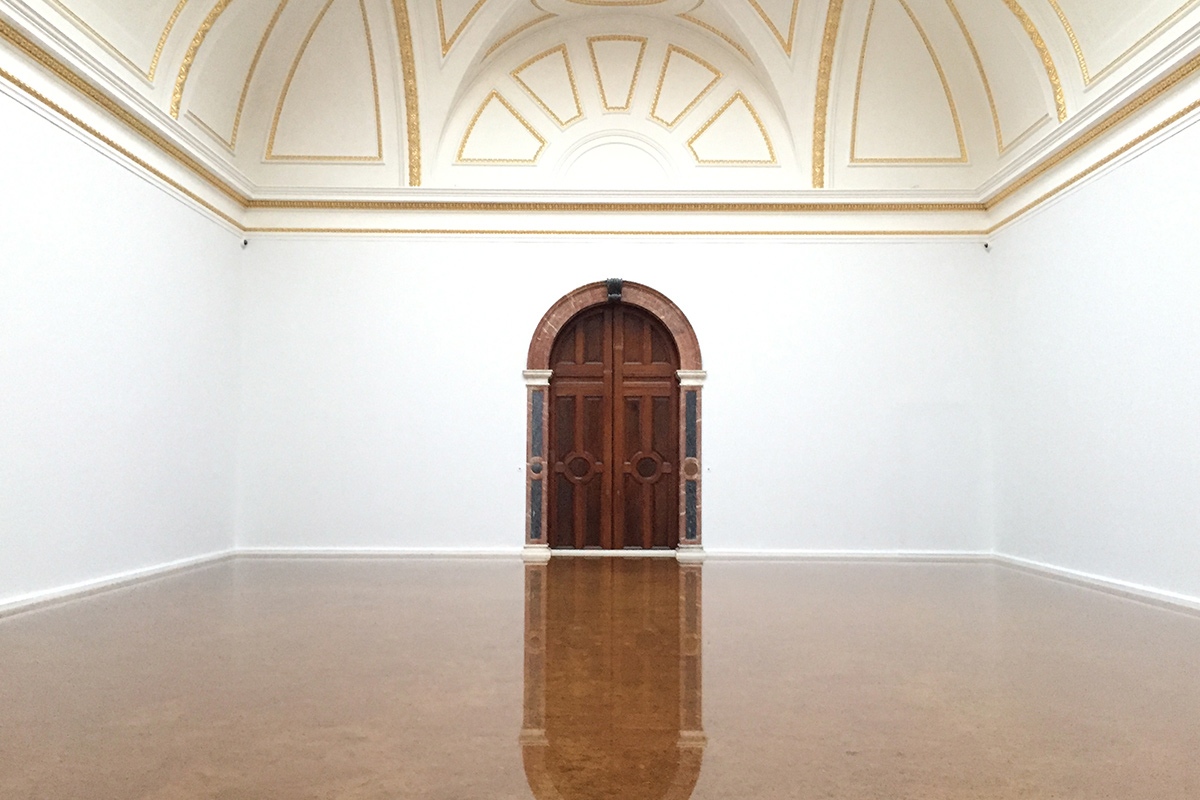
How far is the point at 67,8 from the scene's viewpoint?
651cm

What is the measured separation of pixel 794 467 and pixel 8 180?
25.6 ft

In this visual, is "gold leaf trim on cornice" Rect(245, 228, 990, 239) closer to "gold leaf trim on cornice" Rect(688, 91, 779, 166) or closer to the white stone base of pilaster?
"gold leaf trim on cornice" Rect(688, 91, 779, 166)

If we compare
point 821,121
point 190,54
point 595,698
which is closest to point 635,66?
point 821,121

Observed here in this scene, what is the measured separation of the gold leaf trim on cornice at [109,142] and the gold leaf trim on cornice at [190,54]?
0.61 meters

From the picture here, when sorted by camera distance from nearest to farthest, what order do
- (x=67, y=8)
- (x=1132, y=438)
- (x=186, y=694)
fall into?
(x=186, y=694), (x=67, y=8), (x=1132, y=438)

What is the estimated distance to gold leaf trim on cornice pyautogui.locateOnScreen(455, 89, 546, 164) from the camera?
10.5 m

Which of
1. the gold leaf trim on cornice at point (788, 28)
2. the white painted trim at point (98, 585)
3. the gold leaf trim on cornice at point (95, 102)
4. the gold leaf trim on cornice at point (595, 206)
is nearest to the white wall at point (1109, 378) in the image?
the gold leaf trim on cornice at point (595, 206)

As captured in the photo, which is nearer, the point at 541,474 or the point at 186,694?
the point at 186,694

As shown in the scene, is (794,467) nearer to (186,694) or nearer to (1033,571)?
(1033,571)

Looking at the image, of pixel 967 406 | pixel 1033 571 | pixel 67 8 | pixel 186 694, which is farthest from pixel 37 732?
pixel 967 406

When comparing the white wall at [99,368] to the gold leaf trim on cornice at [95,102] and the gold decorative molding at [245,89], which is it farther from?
the gold decorative molding at [245,89]

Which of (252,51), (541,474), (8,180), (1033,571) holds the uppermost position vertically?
(252,51)

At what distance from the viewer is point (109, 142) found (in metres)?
7.29

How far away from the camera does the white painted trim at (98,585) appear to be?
6.10m
